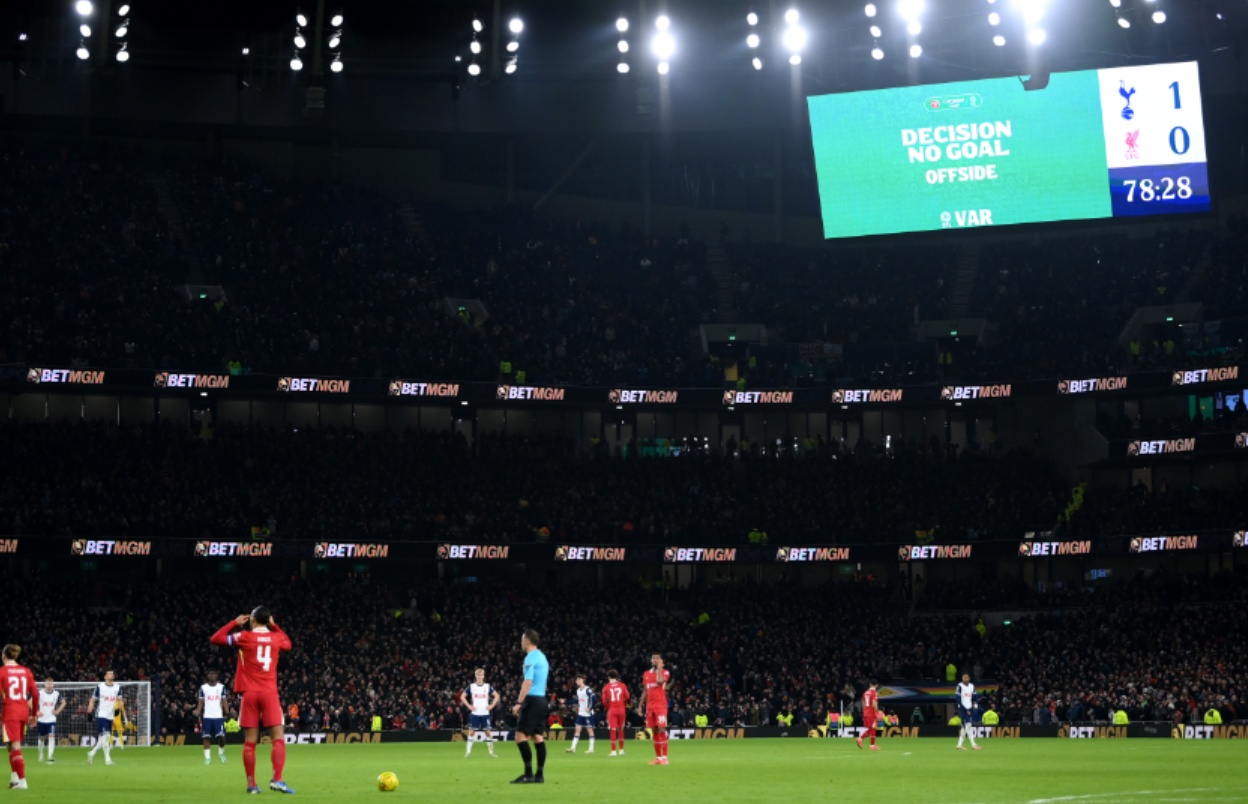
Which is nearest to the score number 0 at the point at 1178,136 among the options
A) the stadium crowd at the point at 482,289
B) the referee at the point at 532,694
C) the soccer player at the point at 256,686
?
the stadium crowd at the point at 482,289

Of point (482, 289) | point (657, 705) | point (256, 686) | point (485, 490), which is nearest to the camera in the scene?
point (256, 686)

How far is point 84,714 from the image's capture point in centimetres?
4538

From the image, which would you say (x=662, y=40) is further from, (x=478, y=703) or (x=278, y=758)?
(x=278, y=758)

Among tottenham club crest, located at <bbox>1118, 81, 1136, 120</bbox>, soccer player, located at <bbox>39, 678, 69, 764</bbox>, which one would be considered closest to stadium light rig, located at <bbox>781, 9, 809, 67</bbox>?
tottenham club crest, located at <bbox>1118, 81, 1136, 120</bbox>

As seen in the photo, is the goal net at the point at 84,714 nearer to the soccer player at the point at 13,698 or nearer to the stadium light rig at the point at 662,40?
the soccer player at the point at 13,698

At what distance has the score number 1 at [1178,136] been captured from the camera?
195 ft

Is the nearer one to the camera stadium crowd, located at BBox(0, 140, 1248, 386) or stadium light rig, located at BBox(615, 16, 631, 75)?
stadium light rig, located at BBox(615, 16, 631, 75)

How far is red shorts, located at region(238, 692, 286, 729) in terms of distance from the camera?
64.5 ft

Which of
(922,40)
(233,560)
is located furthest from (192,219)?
(922,40)

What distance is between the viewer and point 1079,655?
59.2m

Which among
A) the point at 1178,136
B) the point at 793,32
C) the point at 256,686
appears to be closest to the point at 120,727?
the point at 256,686

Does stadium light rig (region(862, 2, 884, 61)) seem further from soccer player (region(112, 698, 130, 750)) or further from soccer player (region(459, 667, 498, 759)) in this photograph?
soccer player (region(112, 698, 130, 750))

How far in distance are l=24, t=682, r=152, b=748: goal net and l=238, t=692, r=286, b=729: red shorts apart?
2576 cm

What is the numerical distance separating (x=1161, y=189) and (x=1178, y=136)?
6.77 feet
